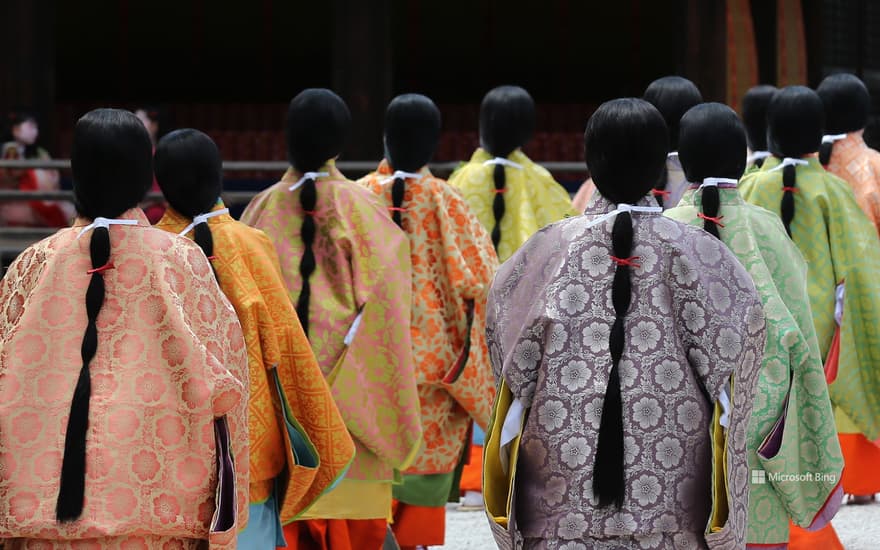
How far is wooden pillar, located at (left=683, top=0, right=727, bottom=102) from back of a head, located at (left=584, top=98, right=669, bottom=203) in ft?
27.2

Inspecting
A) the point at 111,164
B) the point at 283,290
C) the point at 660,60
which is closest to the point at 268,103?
the point at 660,60

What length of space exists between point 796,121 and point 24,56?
7214 mm

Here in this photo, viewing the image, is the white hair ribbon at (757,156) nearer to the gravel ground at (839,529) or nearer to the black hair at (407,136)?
the black hair at (407,136)

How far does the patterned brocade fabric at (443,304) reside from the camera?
6.32 meters

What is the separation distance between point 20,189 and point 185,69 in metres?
6.71

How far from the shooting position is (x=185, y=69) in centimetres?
1714

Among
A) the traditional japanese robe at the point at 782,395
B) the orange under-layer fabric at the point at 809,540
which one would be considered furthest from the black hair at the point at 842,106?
the traditional japanese robe at the point at 782,395

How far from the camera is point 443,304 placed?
6.45 metres

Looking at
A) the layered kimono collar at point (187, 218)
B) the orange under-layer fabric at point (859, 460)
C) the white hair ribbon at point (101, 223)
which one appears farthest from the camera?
the orange under-layer fabric at point (859, 460)

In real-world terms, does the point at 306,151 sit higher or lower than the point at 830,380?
higher

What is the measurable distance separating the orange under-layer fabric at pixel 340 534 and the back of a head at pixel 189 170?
5.01 ft

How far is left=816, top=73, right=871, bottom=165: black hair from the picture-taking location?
23.5 ft

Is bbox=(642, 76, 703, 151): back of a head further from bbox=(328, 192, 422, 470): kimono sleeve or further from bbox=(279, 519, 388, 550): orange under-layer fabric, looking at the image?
bbox=(279, 519, 388, 550): orange under-layer fabric

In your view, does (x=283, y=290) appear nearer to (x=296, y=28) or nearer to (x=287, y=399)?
(x=287, y=399)
